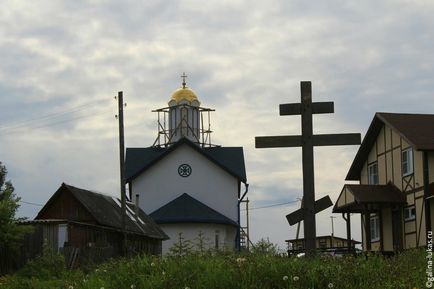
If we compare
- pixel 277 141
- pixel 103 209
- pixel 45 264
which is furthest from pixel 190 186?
pixel 277 141

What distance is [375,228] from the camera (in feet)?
137

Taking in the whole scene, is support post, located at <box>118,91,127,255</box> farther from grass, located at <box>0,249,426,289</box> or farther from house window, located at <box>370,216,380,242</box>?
grass, located at <box>0,249,426,289</box>

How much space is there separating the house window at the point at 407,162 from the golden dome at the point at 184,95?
106 feet

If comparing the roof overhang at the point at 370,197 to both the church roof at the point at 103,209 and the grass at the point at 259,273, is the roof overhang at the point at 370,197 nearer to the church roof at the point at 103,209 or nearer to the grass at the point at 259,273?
the church roof at the point at 103,209

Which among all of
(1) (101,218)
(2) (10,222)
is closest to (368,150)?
(1) (101,218)

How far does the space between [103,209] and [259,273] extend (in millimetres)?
32480

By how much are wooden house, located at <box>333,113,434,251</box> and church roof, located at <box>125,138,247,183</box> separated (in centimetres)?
2149

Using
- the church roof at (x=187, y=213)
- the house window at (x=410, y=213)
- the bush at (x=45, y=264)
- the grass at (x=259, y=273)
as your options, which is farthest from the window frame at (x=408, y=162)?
the grass at (x=259, y=273)

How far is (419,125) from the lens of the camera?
39.2 metres

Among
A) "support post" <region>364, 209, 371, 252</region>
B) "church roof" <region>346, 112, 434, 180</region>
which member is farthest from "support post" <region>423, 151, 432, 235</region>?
"support post" <region>364, 209, 371, 252</region>

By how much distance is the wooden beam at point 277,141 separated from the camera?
14703 mm

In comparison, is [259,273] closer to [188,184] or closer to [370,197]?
[370,197]

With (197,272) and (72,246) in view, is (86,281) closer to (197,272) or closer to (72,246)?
(197,272)

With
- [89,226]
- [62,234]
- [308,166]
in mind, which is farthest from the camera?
[89,226]
